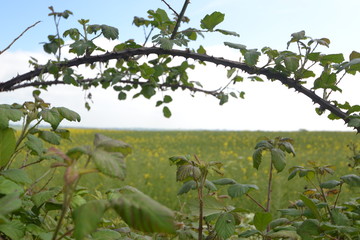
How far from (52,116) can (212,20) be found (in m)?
0.98

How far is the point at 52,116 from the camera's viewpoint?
139 centimetres

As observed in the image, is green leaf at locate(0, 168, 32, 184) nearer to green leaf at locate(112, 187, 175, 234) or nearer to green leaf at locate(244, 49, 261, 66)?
green leaf at locate(112, 187, 175, 234)

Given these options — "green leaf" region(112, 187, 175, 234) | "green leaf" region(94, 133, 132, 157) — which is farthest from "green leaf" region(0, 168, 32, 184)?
"green leaf" region(112, 187, 175, 234)

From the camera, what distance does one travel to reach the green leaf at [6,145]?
1.17 m

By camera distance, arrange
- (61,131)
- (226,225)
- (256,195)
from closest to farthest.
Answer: (226,225), (61,131), (256,195)

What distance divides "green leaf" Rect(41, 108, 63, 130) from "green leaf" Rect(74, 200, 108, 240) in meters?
0.72

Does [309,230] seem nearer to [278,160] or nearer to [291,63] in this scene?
[278,160]

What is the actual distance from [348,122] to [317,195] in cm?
72

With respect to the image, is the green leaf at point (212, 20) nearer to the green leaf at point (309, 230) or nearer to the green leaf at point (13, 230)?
the green leaf at point (309, 230)

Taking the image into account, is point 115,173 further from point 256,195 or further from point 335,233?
point 256,195

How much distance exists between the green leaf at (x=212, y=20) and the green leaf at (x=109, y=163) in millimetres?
1316

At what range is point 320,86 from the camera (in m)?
1.92

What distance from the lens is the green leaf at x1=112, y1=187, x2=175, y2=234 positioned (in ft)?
2.19

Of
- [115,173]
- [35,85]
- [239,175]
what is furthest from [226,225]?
[239,175]
